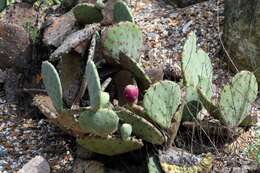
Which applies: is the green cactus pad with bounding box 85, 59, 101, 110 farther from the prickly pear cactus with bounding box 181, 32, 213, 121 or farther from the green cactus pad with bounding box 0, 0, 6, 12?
the green cactus pad with bounding box 0, 0, 6, 12

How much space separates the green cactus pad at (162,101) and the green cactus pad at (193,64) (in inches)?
9.1

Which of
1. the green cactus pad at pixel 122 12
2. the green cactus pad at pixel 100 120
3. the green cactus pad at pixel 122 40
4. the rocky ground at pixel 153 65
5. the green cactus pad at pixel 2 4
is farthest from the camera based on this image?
the green cactus pad at pixel 2 4

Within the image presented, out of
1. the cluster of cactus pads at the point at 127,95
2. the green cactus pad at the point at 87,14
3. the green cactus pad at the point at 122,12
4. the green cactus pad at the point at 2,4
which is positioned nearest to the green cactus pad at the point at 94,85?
the cluster of cactus pads at the point at 127,95

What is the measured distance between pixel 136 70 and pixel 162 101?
349 millimetres

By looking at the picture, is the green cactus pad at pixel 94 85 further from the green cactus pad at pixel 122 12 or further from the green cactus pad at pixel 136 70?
the green cactus pad at pixel 122 12

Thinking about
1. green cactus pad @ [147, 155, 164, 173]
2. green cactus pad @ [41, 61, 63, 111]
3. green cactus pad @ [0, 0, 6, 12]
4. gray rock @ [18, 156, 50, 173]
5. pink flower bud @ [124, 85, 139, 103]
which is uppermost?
green cactus pad @ [0, 0, 6, 12]

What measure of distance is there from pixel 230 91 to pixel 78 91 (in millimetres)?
930

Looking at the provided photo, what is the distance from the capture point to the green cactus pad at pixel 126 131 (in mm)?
3316

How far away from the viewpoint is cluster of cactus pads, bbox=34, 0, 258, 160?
3328 mm

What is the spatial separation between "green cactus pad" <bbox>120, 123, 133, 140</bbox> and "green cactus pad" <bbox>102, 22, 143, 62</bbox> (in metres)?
0.60

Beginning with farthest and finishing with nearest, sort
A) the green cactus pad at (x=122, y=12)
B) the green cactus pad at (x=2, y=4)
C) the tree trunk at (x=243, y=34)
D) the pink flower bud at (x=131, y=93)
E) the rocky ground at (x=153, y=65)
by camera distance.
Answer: the green cactus pad at (x=2, y=4)
the tree trunk at (x=243, y=34)
the green cactus pad at (x=122, y=12)
the rocky ground at (x=153, y=65)
the pink flower bud at (x=131, y=93)

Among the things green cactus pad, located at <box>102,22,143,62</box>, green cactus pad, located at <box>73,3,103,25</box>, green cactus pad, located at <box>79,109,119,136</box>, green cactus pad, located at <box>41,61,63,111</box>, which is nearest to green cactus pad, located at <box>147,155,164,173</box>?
green cactus pad, located at <box>79,109,119,136</box>

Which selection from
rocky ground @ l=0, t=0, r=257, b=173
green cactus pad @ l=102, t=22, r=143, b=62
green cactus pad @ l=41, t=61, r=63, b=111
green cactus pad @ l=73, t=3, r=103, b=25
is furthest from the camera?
green cactus pad @ l=73, t=3, r=103, b=25

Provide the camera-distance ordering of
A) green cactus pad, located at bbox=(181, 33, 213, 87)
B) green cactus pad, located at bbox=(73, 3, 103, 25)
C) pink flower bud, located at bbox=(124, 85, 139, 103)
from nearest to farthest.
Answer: pink flower bud, located at bbox=(124, 85, 139, 103) → green cactus pad, located at bbox=(181, 33, 213, 87) → green cactus pad, located at bbox=(73, 3, 103, 25)
